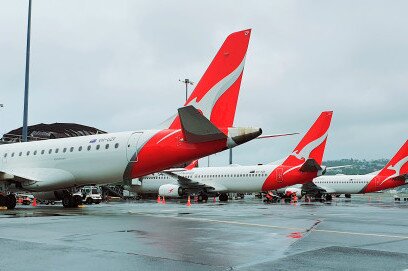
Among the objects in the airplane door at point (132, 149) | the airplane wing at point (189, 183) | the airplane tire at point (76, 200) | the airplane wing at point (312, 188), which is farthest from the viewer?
the airplane wing at point (312, 188)

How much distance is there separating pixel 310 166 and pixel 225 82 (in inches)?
773

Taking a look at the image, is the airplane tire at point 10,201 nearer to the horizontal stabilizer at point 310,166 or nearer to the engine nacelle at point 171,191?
the engine nacelle at point 171,191

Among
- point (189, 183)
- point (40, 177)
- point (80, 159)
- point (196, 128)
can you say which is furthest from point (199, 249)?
point (189, 183)

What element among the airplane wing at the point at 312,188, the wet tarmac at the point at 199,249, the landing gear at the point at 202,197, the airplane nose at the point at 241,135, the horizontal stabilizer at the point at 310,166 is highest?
the airplane nose at the point at 241,135

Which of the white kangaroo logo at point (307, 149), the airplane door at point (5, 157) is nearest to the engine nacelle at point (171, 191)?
the white kangaroo logo at point (307, 149)

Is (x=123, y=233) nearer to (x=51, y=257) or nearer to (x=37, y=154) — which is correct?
(x=51, y=257)

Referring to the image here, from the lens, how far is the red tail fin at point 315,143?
40.8 meters

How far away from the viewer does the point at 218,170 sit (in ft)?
153

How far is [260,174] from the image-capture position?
42062mm

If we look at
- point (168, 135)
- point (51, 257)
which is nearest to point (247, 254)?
point (51, 257)

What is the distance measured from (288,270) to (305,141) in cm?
3575

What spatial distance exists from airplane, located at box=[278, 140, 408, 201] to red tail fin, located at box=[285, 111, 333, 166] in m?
10.5

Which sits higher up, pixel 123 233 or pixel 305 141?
pixel 305 141

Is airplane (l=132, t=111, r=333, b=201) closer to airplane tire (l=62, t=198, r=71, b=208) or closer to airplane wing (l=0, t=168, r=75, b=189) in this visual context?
airplane tire (l=62, t=198, r=71, b=208)
